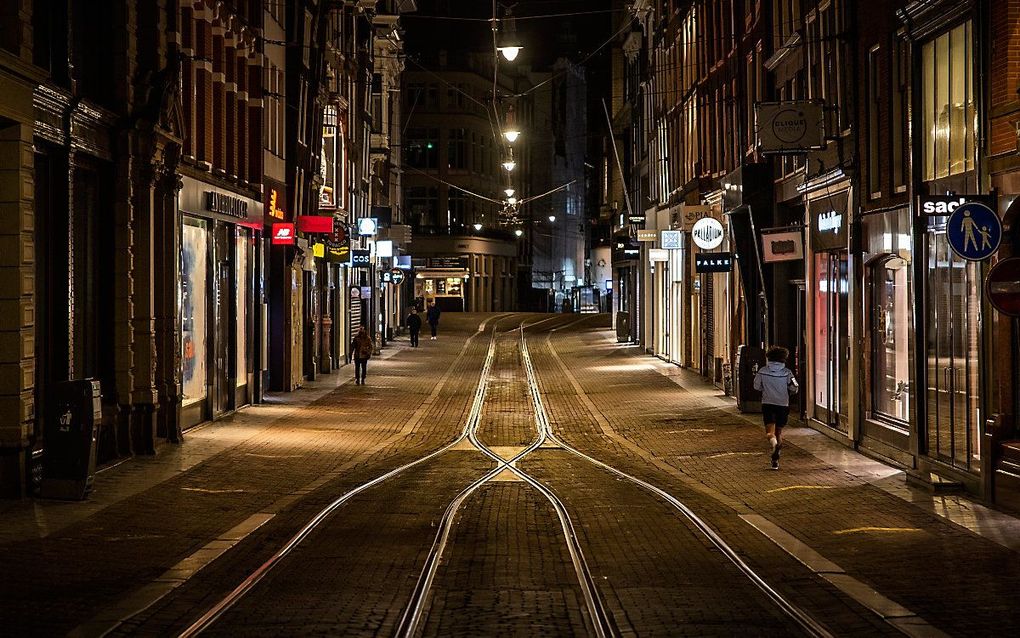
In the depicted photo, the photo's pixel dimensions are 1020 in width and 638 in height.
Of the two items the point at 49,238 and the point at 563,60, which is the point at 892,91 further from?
the point at 563,60

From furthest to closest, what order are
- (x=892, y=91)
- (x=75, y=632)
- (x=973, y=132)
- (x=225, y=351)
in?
(x=225, y=351) → (x=892, y=91) → (x=973, y=132) → (x=75, y=632)

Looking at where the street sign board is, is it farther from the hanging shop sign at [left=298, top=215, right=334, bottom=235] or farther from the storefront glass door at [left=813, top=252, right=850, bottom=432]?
the hanging shop sign at [left=298, top=215, right=334, bottom=235]

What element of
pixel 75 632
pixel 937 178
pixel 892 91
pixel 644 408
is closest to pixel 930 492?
pixel 937 178

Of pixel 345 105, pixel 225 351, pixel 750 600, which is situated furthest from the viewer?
pixel 345 105

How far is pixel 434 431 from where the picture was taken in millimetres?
26469

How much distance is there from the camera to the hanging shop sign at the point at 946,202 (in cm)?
1560

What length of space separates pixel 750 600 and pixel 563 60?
109225mm

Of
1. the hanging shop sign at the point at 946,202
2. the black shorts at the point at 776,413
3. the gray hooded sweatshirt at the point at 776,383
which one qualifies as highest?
the hanging shop sign at the point at 946,202

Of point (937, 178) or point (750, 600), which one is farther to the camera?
point (937, 178)

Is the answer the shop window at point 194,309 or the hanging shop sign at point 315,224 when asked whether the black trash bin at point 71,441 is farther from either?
the hanging shop sign at point 315,224

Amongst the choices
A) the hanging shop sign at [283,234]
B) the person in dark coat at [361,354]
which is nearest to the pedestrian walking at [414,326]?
the person in dark coat at [361,354]

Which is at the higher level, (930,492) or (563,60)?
(563,60)

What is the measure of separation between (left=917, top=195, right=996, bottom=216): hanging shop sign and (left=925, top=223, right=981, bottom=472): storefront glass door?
52cm

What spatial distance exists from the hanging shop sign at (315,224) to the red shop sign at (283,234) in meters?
3.71
